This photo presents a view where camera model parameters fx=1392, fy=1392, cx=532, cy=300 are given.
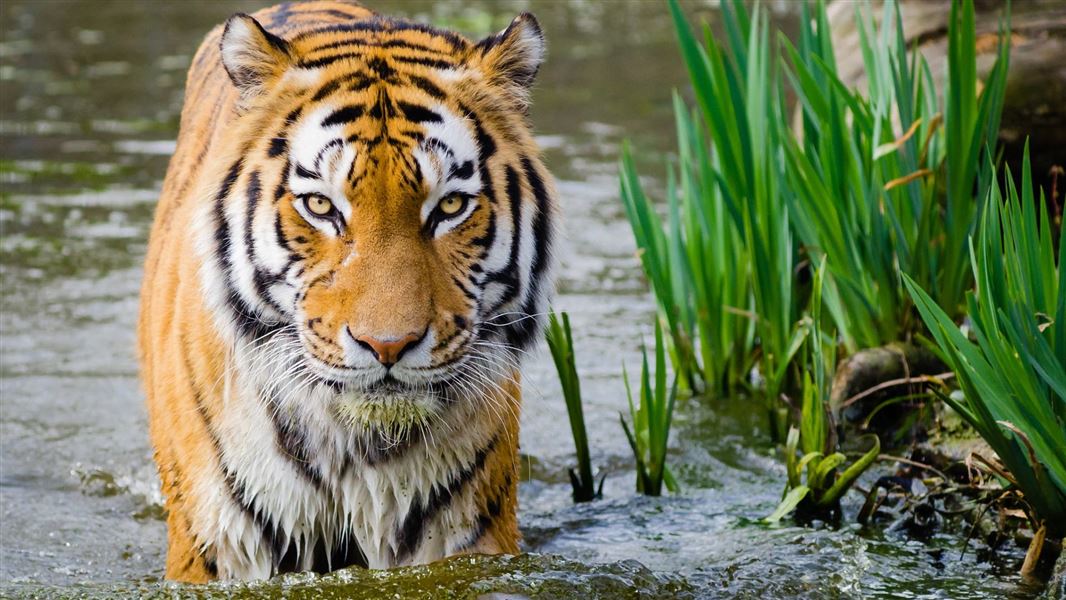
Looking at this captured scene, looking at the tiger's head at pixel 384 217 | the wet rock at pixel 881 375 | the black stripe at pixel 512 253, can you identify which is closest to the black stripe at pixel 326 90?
the tiger's head at pixel 384 217

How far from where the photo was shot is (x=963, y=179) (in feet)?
12.4

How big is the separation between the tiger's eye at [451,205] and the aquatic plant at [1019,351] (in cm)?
91

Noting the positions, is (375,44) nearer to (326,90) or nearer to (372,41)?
(372,41)

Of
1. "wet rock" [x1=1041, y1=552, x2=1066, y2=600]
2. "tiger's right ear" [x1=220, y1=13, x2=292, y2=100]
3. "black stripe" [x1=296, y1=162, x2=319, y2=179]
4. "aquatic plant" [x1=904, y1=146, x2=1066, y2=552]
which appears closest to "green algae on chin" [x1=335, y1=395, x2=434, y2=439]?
"black stripe" [x1=296, y1=162, x2=319, y2=179]

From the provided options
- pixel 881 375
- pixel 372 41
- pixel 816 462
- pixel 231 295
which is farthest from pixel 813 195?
pixel 231 295

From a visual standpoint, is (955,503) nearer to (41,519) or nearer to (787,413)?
(787,413)

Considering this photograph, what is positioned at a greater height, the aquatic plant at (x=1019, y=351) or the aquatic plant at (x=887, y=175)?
the aquatic plant at (x=887, y=175)

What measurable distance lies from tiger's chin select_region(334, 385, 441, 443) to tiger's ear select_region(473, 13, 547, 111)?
69 centimetres

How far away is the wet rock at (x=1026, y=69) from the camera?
4.83 metres

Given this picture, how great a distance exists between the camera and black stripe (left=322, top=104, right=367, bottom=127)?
272 cm

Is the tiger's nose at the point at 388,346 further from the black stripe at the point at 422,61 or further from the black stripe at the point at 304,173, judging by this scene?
the black stripe at the point at 422,61

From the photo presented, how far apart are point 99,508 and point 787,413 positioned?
2.02 metres

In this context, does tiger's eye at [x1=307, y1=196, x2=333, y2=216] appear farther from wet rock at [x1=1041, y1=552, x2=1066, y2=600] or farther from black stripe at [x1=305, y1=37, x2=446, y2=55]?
wet rock at [x1=1041, y1=552, x2=1066, y2=600]

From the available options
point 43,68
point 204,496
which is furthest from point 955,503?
point 43,68
